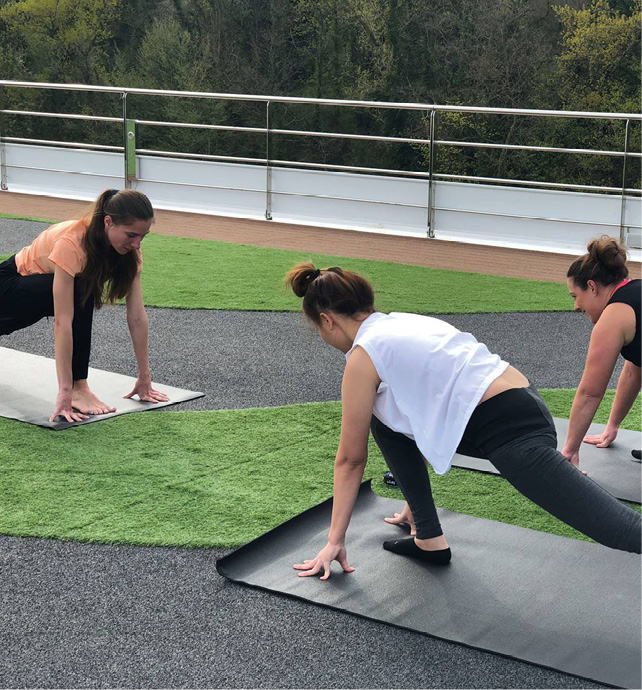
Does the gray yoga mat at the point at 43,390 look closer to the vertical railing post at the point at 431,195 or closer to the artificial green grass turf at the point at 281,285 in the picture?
the artificial green grass turf at the point at 281,285

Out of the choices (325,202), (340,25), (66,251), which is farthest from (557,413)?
(340,25)

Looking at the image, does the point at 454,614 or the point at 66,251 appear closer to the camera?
the point at 454,614

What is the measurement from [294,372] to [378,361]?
7.59 feet

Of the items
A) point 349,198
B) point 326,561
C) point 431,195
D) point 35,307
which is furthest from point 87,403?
point 349,198

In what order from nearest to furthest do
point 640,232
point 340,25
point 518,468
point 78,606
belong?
point 518,468 < point 78,606 < point 640,232 < point 340,25

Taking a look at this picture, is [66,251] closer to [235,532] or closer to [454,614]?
[235,532]

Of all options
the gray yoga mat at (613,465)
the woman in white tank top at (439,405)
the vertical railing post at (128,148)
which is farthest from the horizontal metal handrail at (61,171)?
the woman in white tank top at (439,405)

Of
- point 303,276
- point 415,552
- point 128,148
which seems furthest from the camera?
point 128,148

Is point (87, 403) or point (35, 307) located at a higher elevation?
point (35, 307)

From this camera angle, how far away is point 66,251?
369cm

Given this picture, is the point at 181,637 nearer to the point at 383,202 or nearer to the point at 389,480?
the point at 389,480

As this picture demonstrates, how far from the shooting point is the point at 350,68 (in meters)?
25.2

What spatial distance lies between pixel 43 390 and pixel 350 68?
73.2ft

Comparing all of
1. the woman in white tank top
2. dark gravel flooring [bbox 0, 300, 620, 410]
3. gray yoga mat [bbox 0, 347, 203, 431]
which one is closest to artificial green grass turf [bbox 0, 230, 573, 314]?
dark gravel flooring [bbox 0, 300, 620, 410]
